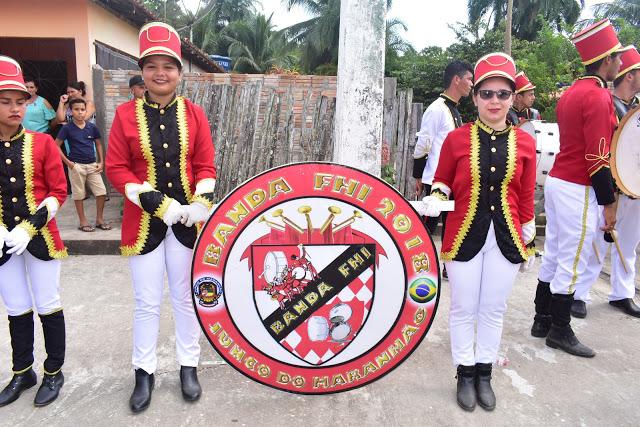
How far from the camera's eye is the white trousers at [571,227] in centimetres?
336

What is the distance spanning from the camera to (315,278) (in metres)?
2.34

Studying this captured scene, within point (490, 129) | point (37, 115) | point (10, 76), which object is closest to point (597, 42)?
point (490, 129)

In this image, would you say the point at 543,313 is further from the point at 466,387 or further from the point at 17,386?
the point at 17,386

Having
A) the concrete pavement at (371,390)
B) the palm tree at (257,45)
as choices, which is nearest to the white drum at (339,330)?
the concrete pavement at (371,390)

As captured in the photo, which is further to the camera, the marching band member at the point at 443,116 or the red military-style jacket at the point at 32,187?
the marching band member at the point at 443,116

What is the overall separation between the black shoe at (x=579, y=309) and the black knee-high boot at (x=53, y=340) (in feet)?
12.7

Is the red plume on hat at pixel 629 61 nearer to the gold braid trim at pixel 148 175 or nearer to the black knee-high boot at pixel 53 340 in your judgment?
the gold braid trim at pixel 148 175

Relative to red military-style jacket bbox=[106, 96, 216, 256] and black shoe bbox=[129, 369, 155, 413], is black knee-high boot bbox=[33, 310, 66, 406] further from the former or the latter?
red military-style jacket bbox=[106, 96, 216, 256]

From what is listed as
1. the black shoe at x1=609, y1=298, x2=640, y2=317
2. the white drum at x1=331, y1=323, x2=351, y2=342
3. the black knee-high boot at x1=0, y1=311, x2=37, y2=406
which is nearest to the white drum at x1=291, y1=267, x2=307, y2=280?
the white drum at x1=331, y1=323, x2=351, y2=342

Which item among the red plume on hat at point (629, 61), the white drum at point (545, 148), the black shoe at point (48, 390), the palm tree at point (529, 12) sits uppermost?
the palm tree at point (529, 12)

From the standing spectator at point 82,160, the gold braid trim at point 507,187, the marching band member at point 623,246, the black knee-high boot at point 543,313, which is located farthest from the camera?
the standing spectator at point 82,160

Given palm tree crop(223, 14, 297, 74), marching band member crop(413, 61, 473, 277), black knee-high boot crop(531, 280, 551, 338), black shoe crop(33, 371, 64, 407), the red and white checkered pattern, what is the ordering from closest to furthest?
the red and white checkered pattern
black shoe crop(33, 371, 64, 407)
black knee-high boot crop(531, 280, 551, 338)
marching band member crop(413, 61, 473, 277)
palm tree crop(223, 14, 297, 74)

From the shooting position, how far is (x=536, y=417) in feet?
8.77

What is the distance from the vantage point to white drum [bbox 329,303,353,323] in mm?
2365
